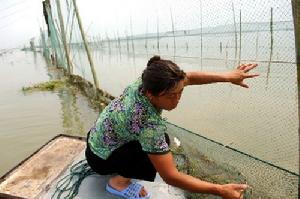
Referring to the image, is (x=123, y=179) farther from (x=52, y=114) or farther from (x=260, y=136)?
(x=52, y=114)

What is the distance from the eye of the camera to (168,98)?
2.08 meters

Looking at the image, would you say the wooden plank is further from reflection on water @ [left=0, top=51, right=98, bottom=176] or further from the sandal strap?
reflection on water @ [left=0, top=51, right=98, bottom=176]

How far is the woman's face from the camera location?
6.71ft

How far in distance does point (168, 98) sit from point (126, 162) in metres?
0.74

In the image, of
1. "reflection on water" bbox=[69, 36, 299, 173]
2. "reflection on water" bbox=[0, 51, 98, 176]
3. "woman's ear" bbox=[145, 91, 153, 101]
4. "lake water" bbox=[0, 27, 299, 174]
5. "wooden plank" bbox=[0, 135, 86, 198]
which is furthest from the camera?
"reflection on water" bbox=[0, 51, 98, 176]

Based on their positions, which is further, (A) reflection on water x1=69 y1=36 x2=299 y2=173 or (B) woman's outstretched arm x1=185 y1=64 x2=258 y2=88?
(A) reflection on water x1=69 y1=36 x2=299 y2=173

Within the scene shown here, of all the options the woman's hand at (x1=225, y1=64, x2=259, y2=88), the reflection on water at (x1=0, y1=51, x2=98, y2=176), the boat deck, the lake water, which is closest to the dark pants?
the boat deck

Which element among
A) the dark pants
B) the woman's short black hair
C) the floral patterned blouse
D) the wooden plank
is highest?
the woman's short black hair

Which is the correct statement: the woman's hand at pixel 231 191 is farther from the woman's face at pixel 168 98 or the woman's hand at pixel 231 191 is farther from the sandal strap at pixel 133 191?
the sandal strap at pixel 133 191

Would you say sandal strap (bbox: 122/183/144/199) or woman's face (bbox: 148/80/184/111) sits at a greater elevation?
woman's face (bbox: 148/80/184/111)

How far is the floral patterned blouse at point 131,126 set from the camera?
85.7 inches

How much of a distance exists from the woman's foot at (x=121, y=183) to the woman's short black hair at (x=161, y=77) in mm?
883

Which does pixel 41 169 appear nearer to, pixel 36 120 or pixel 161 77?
pixel 161 77

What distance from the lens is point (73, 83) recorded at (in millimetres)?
12016
